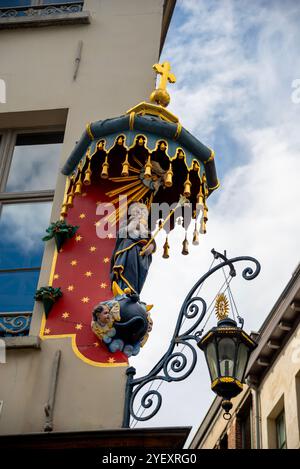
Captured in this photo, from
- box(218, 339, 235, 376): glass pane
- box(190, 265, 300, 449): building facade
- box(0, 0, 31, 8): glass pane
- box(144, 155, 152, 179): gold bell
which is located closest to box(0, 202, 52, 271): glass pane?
box(144, 155, 152, 179): gold bell

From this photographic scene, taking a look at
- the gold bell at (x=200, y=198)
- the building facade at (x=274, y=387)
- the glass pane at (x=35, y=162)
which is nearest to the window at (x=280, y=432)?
the building facade at (x=274, y=387)

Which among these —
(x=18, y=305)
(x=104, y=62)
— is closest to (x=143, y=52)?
(x=104, y=62)

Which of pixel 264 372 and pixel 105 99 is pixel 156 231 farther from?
pixel 264 372

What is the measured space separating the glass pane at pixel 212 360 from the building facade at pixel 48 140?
0.85 metres

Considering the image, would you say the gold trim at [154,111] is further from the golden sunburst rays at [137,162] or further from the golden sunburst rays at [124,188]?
the golden sunburst rays at [124,188]

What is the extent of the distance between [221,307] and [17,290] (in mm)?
2240

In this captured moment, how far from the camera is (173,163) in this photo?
39.0 ft

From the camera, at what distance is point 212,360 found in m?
10.1

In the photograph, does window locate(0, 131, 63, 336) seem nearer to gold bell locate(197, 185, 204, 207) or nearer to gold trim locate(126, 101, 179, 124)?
gold trim locate(126, 101, 179, 124)

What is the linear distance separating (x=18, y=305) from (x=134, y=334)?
1.48 meters

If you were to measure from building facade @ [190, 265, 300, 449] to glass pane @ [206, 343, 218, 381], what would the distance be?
10947mm

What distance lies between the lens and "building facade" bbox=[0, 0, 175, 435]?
33.0ft

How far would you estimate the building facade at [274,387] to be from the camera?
21500mm
